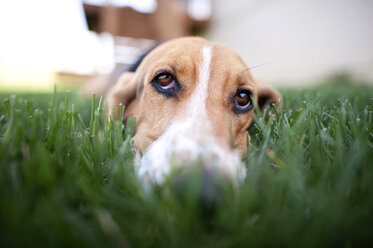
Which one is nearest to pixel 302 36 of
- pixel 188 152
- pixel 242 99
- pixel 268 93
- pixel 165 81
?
pixel 268 93

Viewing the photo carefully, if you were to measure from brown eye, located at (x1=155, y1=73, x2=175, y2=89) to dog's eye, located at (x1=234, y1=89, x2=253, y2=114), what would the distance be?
56 centimetres

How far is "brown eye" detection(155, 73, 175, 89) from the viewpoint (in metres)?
2.19

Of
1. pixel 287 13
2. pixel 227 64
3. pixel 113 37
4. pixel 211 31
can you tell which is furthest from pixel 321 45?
pixel 227 64

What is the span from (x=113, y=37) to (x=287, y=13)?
705 centimetres

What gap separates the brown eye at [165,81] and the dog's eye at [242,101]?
1.83 feet

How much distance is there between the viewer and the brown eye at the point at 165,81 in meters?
2.19

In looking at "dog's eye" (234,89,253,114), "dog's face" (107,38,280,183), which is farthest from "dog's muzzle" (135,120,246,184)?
"dog's eye" (234,89,253,114)

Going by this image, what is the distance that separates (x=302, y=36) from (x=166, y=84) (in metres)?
9.88

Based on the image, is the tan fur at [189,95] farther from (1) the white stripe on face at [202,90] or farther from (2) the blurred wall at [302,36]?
(2) the blurred wall at [302,36]

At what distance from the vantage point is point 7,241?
2.54 ft

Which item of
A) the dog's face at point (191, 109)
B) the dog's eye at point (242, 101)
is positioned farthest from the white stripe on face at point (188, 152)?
the dog's eye at point (242, 101)

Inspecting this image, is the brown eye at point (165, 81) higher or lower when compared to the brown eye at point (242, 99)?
higher

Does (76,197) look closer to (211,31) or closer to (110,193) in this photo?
(110,193)

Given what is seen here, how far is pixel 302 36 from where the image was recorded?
10320mm
